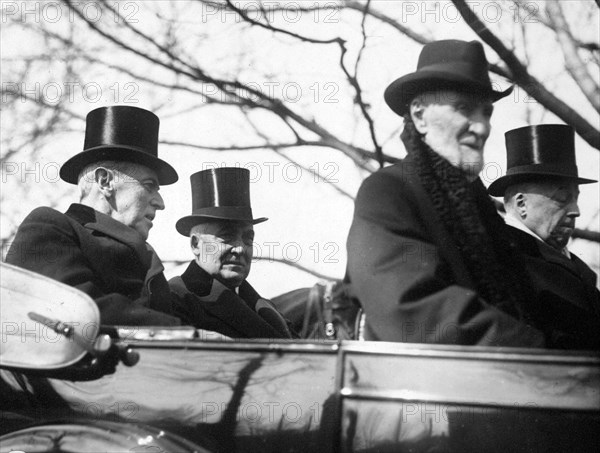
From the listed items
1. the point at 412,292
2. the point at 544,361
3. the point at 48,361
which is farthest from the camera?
the point at 48,361

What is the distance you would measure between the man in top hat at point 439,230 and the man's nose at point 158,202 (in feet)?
2.65

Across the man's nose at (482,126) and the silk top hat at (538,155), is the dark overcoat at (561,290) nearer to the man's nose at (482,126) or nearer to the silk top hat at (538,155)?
the silk top hat at (538,155)

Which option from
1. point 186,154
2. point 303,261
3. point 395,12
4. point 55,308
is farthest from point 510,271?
point 55,308

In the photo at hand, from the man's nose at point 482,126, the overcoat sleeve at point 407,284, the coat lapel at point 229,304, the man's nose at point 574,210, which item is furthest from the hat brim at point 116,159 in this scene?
the man's nose at point 574,210

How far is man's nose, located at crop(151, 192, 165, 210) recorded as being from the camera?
9.63 feet

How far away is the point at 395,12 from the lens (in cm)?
246

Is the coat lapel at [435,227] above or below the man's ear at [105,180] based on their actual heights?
below

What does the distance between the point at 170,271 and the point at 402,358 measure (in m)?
0.92

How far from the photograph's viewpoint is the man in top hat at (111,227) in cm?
276

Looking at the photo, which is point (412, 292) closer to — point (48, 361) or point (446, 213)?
point (446, 213)

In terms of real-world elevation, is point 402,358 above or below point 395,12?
below

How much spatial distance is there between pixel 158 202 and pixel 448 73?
113 centimetres

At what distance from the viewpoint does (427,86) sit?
250 cm

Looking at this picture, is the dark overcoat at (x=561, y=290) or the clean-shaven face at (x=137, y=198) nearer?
the dark overcoat at (x=561, y=290)
